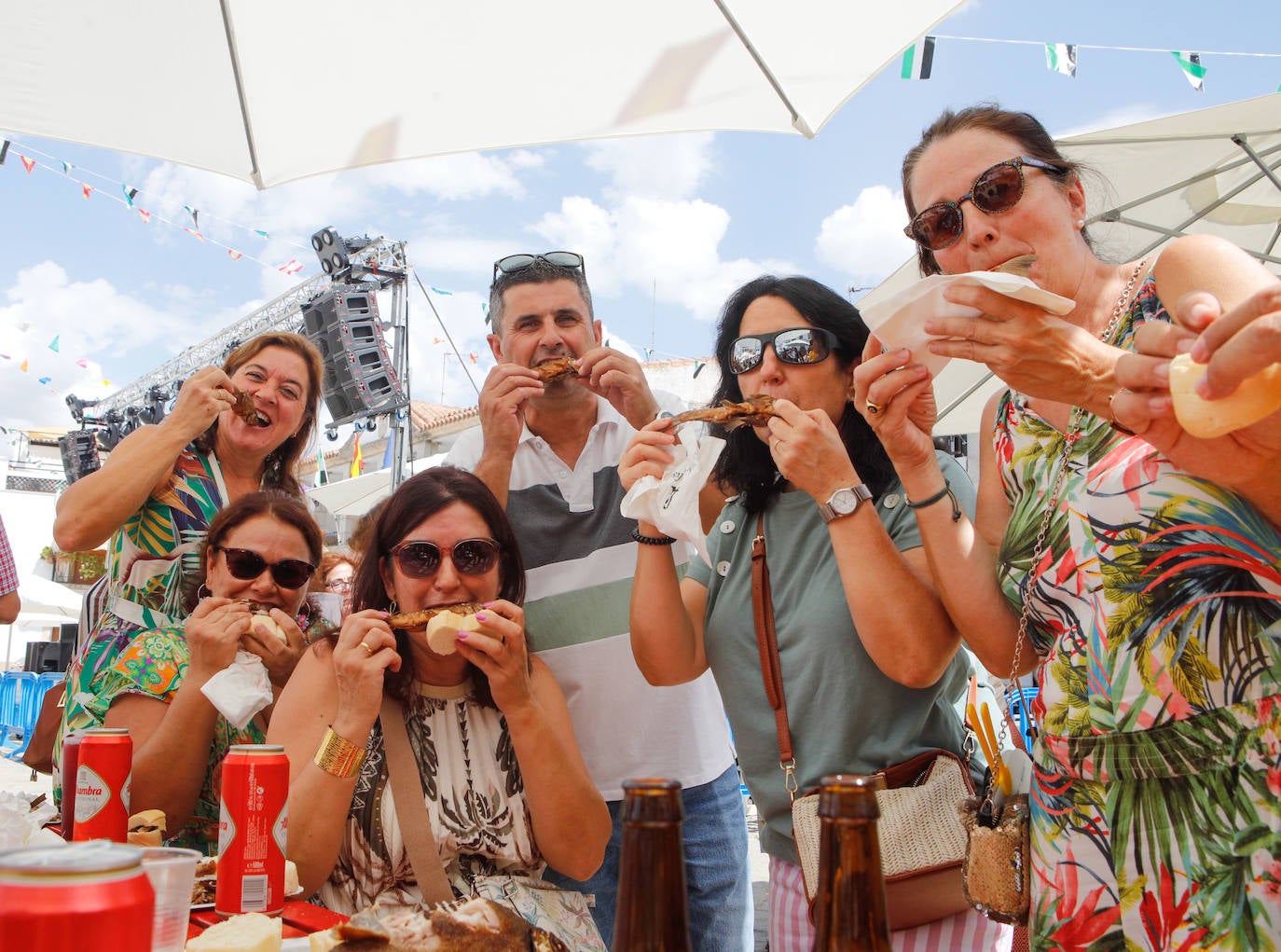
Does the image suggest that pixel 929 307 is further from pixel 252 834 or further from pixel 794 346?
pixel 252 834

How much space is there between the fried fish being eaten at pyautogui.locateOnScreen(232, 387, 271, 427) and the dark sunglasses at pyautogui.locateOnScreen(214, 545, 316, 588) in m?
0.64

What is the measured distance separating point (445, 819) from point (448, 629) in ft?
1.54

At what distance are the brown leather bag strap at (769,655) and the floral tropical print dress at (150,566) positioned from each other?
2037 mm

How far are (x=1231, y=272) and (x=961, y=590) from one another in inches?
34.2

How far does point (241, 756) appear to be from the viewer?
1.75 meters

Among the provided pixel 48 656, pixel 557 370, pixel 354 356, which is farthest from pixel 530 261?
pixel 48 656

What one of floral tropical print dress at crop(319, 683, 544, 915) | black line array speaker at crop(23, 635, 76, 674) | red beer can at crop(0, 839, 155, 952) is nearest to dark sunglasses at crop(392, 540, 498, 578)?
floral tropical print dress at crop(319, 683, 544, 915)

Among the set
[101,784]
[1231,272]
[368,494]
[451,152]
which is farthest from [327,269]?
[1231,272]

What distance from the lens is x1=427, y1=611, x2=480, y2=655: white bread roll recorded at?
229cm

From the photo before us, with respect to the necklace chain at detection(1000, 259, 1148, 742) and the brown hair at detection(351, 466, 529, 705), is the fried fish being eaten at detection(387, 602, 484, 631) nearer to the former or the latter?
the brown hair at detection(351, 466, 529, 705)

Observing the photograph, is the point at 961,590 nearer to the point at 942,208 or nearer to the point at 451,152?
the point at 942,208

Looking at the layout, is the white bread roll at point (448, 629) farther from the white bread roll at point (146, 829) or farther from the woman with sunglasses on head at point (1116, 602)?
the woman with sunglasses on head at point (1116, 602)

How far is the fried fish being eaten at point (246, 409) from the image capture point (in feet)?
11.3

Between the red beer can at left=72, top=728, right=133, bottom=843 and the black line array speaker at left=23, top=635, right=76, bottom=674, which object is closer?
the red beer can at left=72, top=728, right=133, bottom=843
